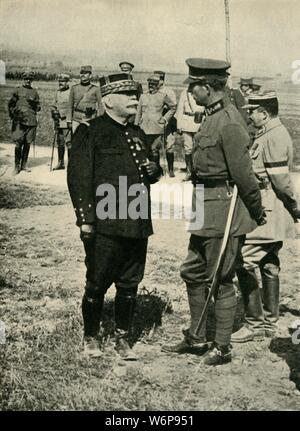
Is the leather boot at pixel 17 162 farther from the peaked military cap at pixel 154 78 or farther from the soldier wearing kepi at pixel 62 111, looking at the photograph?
the peaked military cap at pixel 154 78

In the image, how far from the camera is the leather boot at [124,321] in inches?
158

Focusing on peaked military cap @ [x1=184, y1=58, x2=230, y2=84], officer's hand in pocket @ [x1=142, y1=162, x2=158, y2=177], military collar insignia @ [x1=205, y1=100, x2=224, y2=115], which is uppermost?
peaked military cap @ [x1=184, y1=58, x2=230, y2=84]

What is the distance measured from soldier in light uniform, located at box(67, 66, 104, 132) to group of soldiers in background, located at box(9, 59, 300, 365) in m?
5.83

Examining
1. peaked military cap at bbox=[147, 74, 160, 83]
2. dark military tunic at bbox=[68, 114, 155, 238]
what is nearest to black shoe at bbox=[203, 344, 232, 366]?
dark military tunic at bbox=[68, 114, 155, 238]

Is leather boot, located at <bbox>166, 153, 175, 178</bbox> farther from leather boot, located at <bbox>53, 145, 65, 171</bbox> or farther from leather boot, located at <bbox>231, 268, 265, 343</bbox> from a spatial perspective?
leather boot, located at <bbox>231, 268, 265, 343</bbox>

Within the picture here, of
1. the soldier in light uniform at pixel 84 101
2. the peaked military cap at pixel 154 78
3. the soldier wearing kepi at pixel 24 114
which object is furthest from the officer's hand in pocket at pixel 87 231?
the soldier in light uniform at pixel 84 101

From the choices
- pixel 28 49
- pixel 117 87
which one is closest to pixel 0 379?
pixel 117 87

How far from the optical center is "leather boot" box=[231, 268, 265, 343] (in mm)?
4383

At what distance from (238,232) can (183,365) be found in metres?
0.95

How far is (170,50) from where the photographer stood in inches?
220

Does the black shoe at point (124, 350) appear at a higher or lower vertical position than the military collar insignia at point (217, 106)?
lower

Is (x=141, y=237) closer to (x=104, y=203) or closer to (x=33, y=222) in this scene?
(x=104, y=203)

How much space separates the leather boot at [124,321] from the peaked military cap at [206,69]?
1473 millimetres

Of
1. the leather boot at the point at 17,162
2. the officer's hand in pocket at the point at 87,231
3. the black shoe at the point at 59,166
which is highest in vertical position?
the officer's hand in pocket at the point at 87,231
